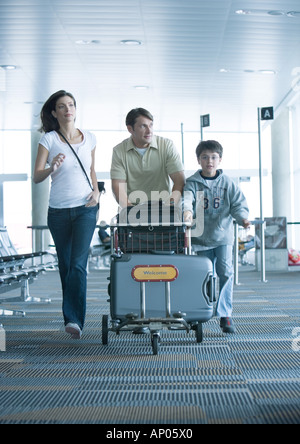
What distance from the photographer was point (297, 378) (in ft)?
11.0

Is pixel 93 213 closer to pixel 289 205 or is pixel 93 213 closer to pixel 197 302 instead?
pixel 197 302

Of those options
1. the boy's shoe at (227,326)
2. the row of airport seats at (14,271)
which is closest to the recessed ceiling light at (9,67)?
the row of airport seats at (14,271)

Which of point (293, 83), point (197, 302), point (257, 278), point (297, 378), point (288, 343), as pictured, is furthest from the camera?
point (293, 83)

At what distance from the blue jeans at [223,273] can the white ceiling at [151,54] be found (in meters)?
5.11

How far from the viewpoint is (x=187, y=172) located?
2342 centimetres

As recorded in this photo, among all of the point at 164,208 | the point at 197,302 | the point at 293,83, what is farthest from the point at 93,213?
the point at 293,83

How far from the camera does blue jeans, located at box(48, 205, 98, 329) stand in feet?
14.9

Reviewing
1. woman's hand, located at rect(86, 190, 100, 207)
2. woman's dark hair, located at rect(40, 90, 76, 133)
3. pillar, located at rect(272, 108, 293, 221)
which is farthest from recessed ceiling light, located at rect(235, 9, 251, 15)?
pillar, located at rect(272, 108, 293, 221)

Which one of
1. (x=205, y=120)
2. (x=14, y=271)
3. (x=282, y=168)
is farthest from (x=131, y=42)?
(x=282, y=168)

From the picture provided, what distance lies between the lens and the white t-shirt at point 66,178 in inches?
181

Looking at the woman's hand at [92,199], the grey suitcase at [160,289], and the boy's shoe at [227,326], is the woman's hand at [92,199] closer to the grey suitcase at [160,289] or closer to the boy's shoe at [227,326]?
the grey suitcase at [160,289]

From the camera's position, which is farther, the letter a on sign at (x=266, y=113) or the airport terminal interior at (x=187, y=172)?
the letter a on sign at (x=266, y=113)

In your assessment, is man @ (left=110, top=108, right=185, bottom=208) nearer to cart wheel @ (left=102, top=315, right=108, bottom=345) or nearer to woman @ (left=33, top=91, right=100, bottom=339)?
woman @ (left=33, top=91, right=100, bottom=339)
